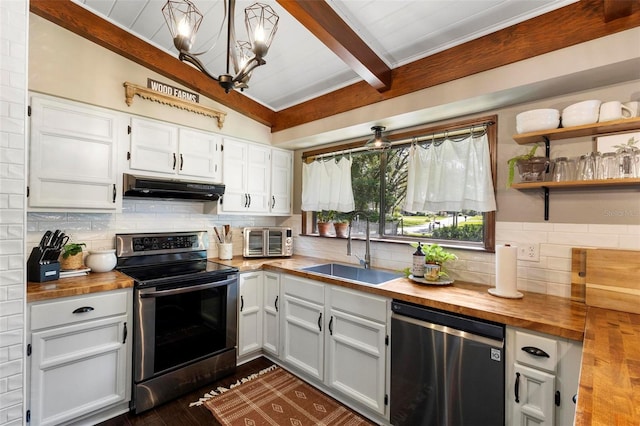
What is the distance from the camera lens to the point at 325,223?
3.29m

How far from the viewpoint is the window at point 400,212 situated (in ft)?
7.57

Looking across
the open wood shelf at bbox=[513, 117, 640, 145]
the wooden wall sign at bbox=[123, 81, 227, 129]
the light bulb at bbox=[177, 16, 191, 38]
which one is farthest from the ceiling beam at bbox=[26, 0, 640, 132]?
the light bulb at bbox=[177, 16, 191, 38]

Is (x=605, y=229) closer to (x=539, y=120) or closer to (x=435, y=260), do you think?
(x=539, y=120)

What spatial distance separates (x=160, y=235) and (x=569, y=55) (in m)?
3.17

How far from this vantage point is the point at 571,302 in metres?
1.76

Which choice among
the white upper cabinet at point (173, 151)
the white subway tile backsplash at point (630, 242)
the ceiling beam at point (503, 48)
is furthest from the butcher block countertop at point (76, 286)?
the white subway tile backsplash at point (630, 242)

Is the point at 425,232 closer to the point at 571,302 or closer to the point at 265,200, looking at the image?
the point at 571,302

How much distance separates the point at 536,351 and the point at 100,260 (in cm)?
281

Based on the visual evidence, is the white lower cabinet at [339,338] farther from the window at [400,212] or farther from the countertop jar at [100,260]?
the countertop jar at [100,260]

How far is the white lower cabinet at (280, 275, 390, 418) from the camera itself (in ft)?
6.63

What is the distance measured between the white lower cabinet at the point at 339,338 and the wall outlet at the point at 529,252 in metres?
0.96

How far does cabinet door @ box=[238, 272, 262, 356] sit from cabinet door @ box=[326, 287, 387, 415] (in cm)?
83

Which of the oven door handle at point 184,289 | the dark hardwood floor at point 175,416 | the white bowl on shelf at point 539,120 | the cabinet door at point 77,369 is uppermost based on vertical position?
the white bowl on shelf at point 539,120

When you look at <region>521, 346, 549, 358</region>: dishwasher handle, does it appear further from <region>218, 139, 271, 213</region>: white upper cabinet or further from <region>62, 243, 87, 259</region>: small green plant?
<region>62, 243, 87, 259</region>: small green plant
